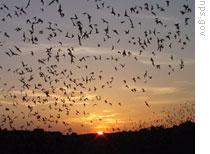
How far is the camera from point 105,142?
44.9 m

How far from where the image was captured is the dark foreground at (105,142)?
41.7m

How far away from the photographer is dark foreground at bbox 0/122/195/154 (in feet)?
137

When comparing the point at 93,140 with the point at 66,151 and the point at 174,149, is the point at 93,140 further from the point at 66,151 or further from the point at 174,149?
the point at 174,149
